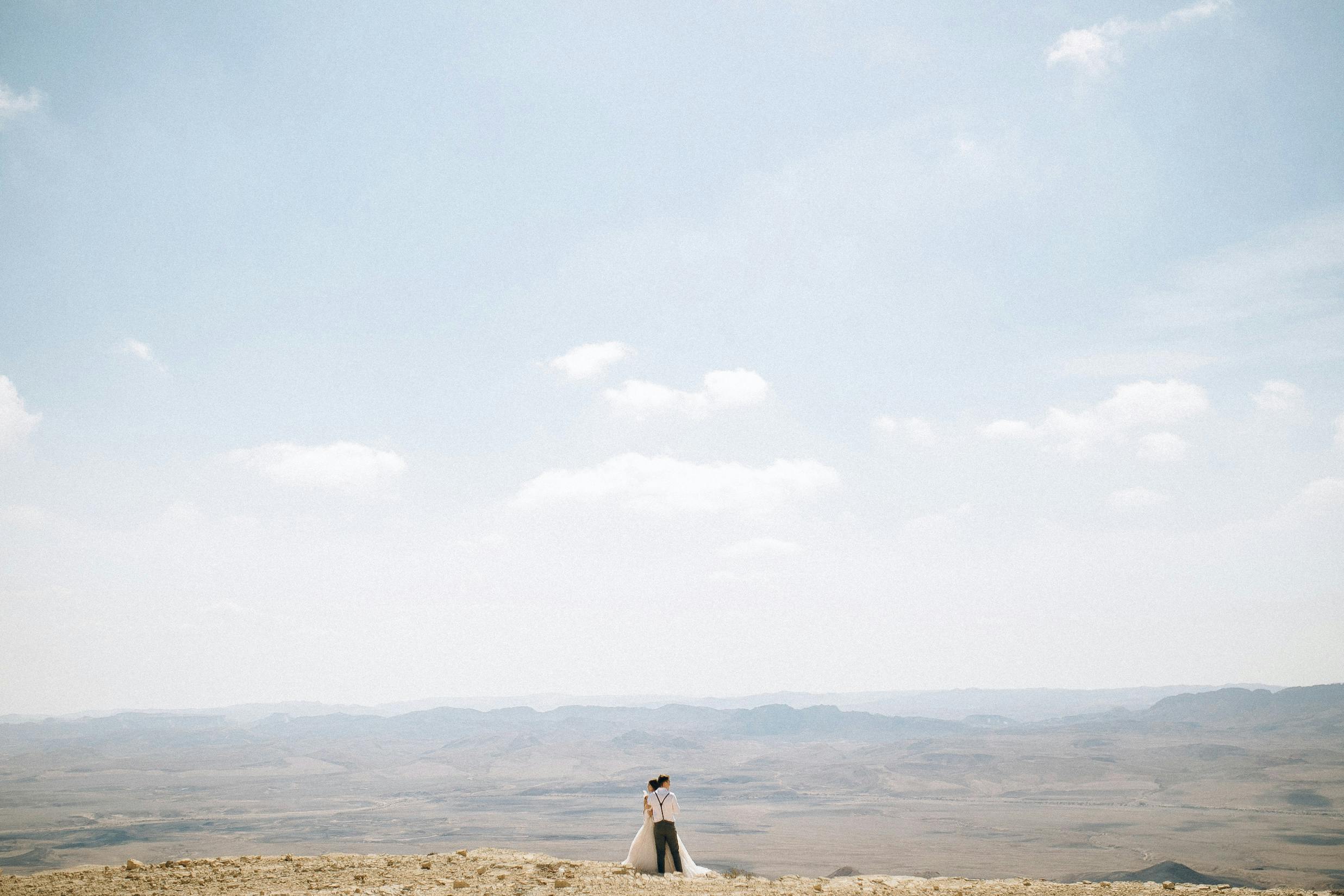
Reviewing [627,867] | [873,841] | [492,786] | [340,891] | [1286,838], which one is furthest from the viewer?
[492,786]

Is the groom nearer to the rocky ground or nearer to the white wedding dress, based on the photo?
the white wedding dress

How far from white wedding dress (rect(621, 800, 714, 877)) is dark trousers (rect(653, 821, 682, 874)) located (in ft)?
0.13

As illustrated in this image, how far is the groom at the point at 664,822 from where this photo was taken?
13242mm

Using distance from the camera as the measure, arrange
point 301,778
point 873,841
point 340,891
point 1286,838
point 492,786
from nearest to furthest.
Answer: point 340,891
point 1286,838
point 873,841
point 492,786
point 301,778

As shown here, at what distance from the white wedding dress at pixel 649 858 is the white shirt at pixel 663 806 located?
23 centimetres

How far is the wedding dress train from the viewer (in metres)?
13.6

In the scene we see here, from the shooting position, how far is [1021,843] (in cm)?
9162

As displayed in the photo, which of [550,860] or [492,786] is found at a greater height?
[550,860]

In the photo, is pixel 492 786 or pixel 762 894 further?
pixel 492 786

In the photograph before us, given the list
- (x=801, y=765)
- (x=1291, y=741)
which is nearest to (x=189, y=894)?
(x=801, y=765)

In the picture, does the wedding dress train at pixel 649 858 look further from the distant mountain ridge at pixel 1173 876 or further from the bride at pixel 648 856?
the distant mountain ridge at pixel 1173 876

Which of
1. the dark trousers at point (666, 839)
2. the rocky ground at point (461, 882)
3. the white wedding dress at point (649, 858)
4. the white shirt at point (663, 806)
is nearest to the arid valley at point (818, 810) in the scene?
the rocky ground at point (461, 882)

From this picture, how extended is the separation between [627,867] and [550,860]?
186 cm

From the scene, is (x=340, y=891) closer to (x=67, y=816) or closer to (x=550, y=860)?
(x=550, y=860)
